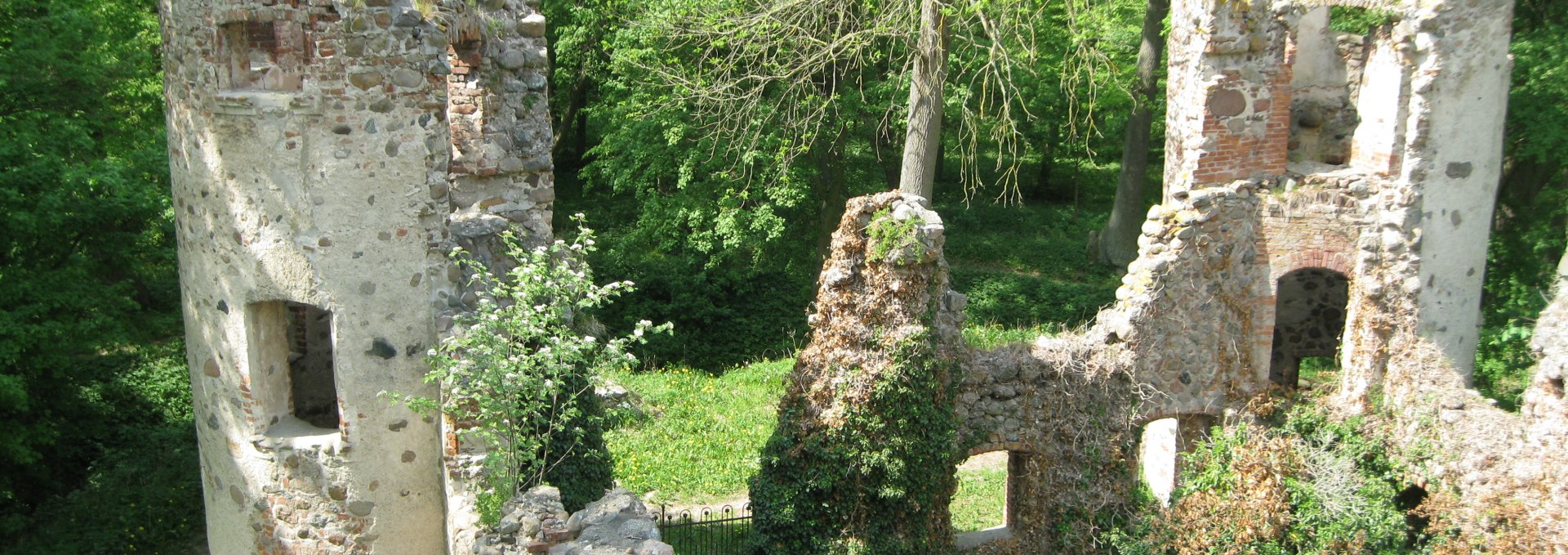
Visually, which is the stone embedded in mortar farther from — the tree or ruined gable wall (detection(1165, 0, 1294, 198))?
the tree

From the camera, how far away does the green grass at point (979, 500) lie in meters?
14.0

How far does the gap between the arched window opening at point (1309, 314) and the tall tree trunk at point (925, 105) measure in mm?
4971

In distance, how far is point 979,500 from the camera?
49.1ft

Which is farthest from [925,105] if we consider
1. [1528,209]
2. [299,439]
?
[299,439]

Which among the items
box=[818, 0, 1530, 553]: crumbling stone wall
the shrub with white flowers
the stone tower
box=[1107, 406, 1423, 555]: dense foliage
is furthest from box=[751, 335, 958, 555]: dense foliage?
the stone tower

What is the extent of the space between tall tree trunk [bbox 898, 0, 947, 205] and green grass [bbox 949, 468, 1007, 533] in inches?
150

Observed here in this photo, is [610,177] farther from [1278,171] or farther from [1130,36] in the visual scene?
[1278,171]

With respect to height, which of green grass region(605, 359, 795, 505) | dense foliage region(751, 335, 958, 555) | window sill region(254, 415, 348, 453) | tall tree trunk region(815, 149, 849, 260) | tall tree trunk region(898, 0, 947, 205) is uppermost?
tall tree trunk region(898, 0, 947, 205)

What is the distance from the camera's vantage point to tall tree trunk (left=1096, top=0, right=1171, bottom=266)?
20.6 m

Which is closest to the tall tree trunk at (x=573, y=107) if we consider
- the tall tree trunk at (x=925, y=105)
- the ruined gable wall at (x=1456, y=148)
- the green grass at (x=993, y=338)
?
the tall tree trunk at (x=925, y=105)

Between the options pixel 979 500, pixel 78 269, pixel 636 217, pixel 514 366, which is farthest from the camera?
pixel 636 217

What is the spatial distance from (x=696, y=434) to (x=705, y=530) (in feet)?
9.57

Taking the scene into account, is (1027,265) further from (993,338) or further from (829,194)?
(993,338)

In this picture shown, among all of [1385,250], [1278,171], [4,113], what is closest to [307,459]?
[4,113]
